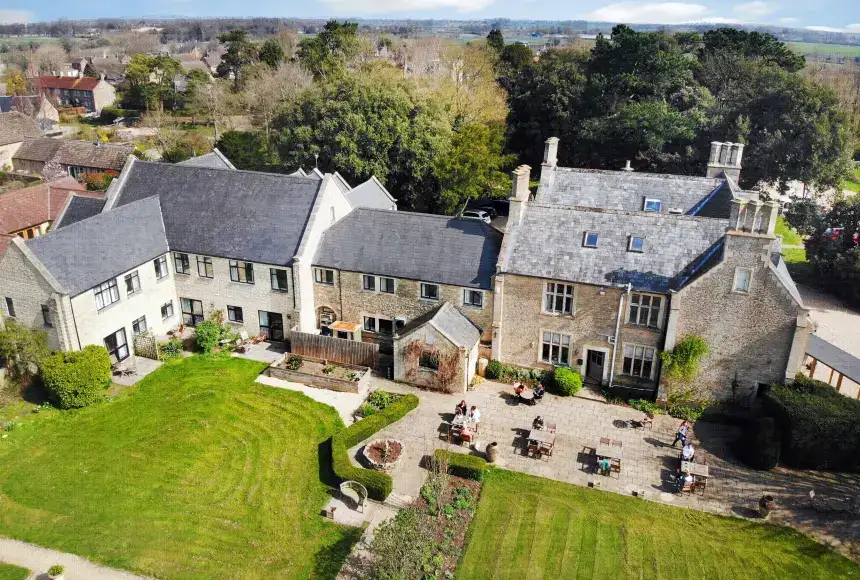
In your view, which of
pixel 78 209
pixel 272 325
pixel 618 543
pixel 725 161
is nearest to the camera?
pixel 618 543

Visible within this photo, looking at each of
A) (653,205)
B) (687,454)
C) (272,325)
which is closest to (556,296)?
(687,454)

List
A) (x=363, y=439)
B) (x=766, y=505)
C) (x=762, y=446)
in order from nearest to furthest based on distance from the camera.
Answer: (x=766, y=505), (x=762, y=446), (x=363, y=439)

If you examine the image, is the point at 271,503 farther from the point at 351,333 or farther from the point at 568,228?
the point at 568,228

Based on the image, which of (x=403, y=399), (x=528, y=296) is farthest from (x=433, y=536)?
(x=528, y=296)

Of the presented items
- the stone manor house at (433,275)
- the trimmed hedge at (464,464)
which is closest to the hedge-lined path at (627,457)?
the trimmed hedge at (464,464)

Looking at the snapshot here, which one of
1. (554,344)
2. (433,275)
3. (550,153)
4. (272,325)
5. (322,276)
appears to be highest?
(550,153)

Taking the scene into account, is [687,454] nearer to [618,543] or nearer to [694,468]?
[694,468]

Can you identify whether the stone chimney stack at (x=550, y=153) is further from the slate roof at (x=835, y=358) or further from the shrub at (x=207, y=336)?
the shrub at (x=207, y=336)
